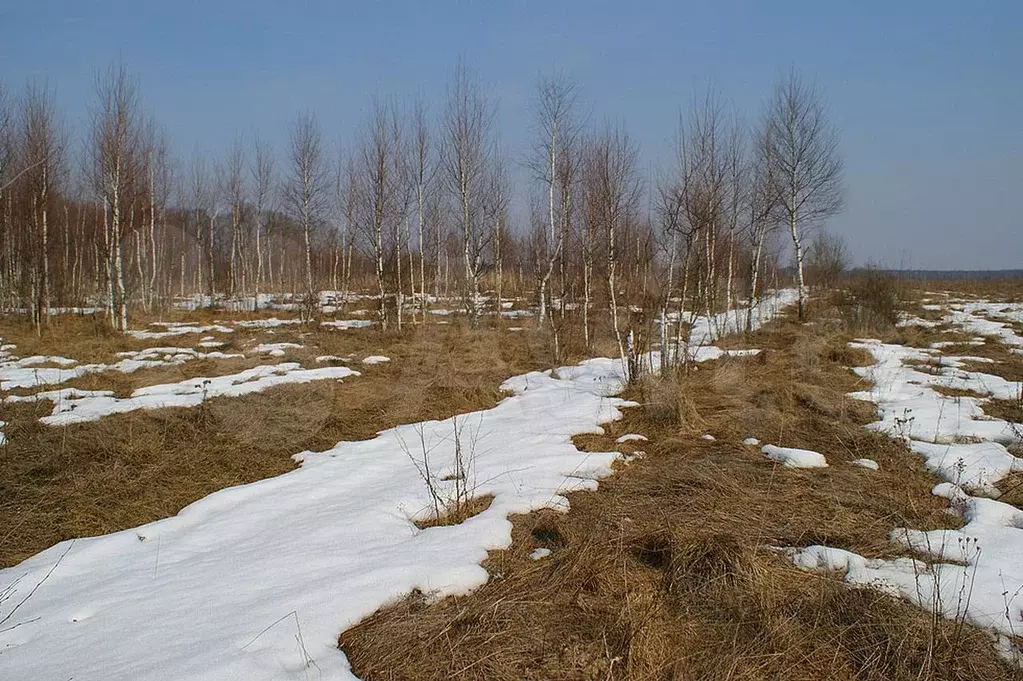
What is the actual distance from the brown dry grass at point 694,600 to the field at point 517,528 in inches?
0.6

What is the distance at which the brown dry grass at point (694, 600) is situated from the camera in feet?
7.55

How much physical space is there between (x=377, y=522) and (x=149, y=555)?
1.56 m

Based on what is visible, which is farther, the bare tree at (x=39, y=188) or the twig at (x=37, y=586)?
the bare tree at (x=39, y=188)

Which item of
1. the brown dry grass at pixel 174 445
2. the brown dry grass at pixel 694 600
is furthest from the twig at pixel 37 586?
the brown dry grass at pixel 694 600

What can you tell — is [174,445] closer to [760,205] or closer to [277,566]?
[277,566]

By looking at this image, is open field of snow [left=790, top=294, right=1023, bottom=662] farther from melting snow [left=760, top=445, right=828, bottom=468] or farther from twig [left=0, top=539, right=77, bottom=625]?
twig [left=0, top=539, right=77, bottom=625]

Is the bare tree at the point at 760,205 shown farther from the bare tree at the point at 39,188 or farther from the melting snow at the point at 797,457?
the bare tree at the point at 39,188

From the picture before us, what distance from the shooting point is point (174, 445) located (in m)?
5.87

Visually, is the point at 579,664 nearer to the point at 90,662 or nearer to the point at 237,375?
the point at 90,662

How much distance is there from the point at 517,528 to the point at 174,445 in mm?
4442

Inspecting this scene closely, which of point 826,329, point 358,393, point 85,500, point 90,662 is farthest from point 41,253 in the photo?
point 826,329

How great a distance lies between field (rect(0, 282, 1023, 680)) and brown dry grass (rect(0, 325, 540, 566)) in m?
0.04

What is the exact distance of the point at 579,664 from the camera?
233 centimetres

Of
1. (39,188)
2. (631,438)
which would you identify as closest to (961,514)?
(631,438)
